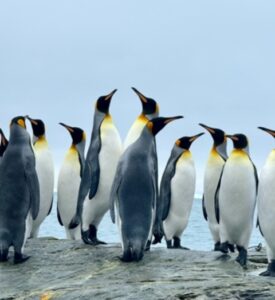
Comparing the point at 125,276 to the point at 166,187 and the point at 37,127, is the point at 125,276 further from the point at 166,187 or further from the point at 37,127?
the point at 37,127

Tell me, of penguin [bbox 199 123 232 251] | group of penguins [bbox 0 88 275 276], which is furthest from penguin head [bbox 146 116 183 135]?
penguin [bbox 199 123 232 251]

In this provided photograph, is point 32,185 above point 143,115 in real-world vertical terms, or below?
below

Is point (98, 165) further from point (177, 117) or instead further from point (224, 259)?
point (224, 259)

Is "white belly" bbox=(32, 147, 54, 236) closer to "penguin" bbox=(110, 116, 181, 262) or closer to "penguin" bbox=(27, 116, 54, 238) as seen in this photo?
"penguin" bbox=(27, 116, 54, 238)

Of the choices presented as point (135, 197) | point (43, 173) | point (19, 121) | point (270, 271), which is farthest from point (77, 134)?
point (270, 271)

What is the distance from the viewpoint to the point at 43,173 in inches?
462

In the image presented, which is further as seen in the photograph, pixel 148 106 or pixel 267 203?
pixel 148 106

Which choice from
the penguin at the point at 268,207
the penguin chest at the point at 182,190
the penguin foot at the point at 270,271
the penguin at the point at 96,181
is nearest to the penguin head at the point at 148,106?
the penguin at the point at 96,181

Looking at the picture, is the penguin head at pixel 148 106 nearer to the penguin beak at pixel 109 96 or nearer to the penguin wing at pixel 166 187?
the penguin beak at pixel 109 96

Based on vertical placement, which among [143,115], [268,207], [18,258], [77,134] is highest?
[143,115]

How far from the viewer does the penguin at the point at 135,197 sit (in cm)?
830

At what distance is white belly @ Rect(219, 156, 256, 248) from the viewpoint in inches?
366

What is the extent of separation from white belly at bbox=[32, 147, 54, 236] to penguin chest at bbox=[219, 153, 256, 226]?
317 cm

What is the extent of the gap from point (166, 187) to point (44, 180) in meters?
1.95
